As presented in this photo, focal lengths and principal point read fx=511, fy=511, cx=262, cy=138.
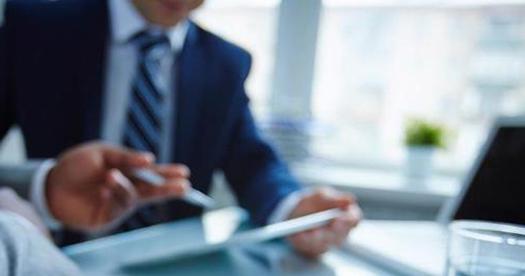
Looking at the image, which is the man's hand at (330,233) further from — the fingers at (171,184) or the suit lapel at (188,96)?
the suit lapel at (188,96)

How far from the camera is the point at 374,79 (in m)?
1.40

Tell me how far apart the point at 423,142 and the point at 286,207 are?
1.99 feet

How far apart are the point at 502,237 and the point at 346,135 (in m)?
1.00

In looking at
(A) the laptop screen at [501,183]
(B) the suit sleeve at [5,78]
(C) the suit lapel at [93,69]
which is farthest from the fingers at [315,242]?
(B) the suit sleeve at [5,78]

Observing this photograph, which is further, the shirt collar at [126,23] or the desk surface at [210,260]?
the shirt collar at [126,23]

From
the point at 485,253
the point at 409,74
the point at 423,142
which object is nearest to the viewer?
the point at 485,253

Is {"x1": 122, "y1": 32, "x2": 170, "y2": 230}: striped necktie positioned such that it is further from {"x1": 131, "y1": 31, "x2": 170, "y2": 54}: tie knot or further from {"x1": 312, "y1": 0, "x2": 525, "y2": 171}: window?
{"x1": 312, "y1": 0, "x2": 525, "y2": 171}: window

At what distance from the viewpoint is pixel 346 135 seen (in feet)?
4.79

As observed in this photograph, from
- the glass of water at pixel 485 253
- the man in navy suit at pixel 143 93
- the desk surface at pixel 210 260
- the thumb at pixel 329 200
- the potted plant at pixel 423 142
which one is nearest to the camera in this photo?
the glass of water at pixel 485 253

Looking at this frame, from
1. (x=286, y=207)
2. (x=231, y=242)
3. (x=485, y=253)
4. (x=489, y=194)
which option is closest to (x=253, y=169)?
(x=286, y=207)

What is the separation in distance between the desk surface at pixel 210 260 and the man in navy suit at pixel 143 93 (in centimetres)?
9

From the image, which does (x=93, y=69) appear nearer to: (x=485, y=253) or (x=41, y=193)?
(x=41, y=193)

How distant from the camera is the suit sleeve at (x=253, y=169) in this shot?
0.80 m

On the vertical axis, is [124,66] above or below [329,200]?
above
